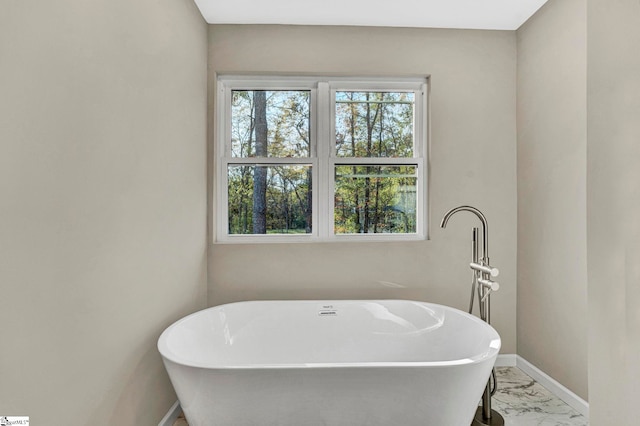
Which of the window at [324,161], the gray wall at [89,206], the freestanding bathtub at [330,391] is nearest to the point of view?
the gray wall at [89,206]

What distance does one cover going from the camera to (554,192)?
2.30m

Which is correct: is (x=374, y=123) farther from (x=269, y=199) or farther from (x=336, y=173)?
(x=269, y=199)

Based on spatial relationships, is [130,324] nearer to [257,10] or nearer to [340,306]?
[340,306]

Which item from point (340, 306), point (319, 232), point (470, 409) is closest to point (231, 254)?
point (319, 232)

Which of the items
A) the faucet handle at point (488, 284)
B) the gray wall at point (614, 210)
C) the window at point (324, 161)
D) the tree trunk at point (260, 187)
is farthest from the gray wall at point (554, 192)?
the tree trunk at point (260, 187)

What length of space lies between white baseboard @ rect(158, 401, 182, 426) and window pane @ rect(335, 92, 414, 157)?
6.35 ft

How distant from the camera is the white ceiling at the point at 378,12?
238 centimetres

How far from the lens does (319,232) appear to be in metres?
2.80

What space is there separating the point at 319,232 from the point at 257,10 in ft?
5.19

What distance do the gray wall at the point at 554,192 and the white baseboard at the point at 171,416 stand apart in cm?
226

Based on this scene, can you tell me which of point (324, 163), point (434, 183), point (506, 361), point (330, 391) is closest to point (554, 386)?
point (506, 361)

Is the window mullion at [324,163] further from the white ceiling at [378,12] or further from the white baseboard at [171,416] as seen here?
the white baseboard at [171,416]

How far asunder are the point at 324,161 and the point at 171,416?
187 centimetres

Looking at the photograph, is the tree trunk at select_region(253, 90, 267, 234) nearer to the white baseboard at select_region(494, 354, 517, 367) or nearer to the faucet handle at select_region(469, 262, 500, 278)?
the faucet handle at select_region(469, 262, 500, 278)
